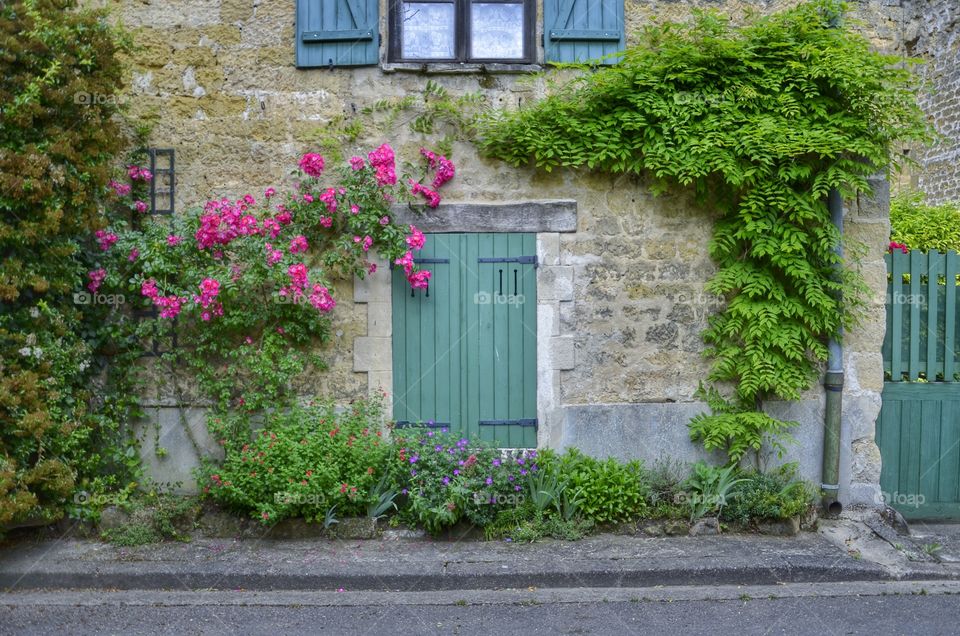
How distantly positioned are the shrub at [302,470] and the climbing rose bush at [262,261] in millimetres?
398

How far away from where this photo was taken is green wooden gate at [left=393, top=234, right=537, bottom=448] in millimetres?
5773

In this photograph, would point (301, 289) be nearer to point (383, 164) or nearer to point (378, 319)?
point (378, 319)

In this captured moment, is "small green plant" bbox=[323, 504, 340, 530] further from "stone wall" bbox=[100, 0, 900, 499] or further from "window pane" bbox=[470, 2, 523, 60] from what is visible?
"window pane" bbox=[470, 2, 523, 60]

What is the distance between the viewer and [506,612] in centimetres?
428

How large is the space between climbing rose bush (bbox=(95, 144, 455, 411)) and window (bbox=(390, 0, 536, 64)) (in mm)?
842

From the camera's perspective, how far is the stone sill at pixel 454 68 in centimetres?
576

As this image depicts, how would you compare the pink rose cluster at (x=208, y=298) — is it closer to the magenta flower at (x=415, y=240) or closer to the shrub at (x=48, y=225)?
the shrub at (x=48, y=225)

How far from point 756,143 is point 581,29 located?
159 centimetres

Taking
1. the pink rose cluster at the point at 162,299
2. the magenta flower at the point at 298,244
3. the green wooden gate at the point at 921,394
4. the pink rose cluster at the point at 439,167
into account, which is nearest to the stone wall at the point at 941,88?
the green wooden gate at the point at 921,394

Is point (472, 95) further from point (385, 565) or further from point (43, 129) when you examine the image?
point (385, 565)

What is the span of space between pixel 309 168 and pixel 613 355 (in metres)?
2.69

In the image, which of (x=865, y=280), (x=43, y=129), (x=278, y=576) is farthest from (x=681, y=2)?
(x=278, y=576)

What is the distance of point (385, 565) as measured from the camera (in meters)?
4.72

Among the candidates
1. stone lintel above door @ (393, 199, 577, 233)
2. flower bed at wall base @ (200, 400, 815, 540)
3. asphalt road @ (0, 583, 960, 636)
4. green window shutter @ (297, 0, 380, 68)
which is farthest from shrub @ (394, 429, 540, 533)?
green window shutter @ (297, 0, 380, 68)
